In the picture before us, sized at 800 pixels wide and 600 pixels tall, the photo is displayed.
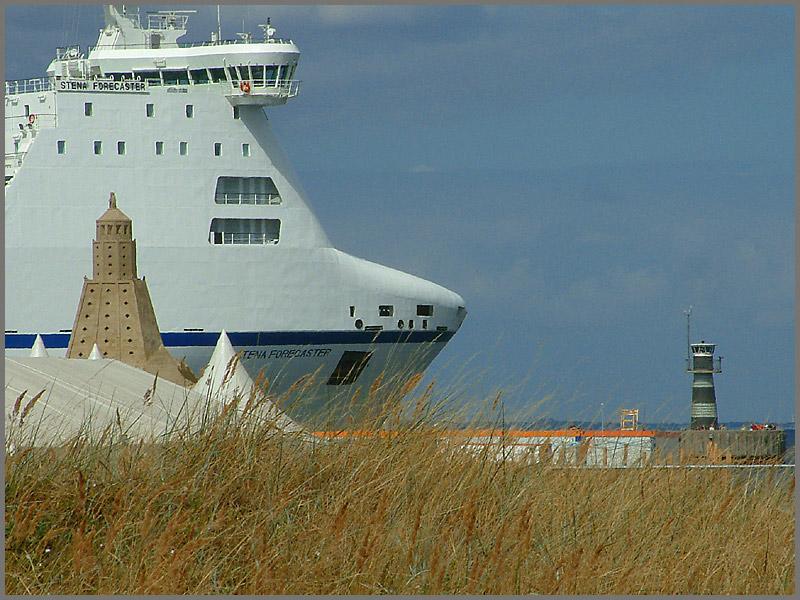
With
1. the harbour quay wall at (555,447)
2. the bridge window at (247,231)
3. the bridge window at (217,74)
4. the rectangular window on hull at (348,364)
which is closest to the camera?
the harbour quay wall at (555,447)

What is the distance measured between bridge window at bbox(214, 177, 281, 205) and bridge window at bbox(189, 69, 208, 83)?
2375 millimetres

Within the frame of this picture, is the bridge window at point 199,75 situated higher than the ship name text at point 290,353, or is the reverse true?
the bridge window at point 199,75

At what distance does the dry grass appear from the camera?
5375 mm

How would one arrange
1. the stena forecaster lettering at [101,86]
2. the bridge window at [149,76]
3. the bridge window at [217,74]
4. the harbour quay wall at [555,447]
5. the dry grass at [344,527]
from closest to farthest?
the dry grass at [344,527], the harbour quay wall at [555,447], the stena forecaster lettering at [101,86], the bridge window at [149,76], the bridge window at [217,74]

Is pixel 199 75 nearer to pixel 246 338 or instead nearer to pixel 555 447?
pixel 246 338

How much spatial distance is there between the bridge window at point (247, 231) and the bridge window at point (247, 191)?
1.57 feet

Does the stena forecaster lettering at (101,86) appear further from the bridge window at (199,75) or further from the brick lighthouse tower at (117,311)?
the brick lighthouse tower at (117,311)

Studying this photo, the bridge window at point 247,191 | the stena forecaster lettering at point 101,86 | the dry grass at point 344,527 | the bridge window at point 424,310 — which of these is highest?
the stena forecaster lettering at point 101,86

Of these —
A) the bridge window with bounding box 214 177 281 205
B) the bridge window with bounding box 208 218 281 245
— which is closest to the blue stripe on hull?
the bridge window with bounding box 208 218 281 245

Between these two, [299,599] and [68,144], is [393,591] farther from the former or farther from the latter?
[68,144]

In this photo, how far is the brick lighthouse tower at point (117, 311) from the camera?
2406 centimetres

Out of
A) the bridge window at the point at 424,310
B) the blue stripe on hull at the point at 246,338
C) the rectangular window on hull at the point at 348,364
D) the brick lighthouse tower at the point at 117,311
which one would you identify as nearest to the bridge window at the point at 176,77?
the blue stripe on hull at the point at 246,338

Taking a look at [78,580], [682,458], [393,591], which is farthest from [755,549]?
[78,580]

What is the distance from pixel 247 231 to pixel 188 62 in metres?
4.20
